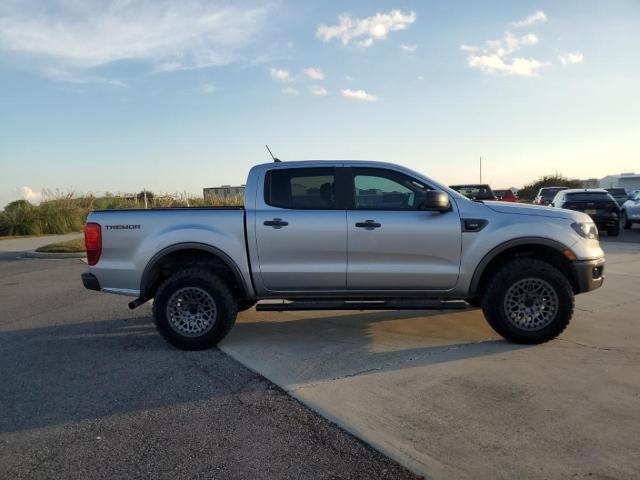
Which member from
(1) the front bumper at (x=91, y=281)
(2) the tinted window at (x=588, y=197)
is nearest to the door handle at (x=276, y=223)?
(1) the front bumper at (x=91, y=281)

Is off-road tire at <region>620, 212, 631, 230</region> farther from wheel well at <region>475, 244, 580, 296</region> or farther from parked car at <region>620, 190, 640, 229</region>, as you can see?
wheel well at <region>475, 244, 580, 296</region>

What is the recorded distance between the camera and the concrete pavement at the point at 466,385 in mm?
3252

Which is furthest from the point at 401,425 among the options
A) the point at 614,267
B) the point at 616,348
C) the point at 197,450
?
the point at 614,267

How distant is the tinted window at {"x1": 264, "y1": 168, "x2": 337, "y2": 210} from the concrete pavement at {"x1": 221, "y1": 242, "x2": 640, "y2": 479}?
1533 mm

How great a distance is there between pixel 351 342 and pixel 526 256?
2.12 metres

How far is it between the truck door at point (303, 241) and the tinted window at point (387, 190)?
0.21 meters

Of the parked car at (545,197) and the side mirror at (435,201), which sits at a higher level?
the parked car at (545,197)

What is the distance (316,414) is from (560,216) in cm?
341

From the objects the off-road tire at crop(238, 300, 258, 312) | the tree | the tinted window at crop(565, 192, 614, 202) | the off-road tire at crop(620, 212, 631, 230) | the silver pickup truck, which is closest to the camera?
the silver pickup truck

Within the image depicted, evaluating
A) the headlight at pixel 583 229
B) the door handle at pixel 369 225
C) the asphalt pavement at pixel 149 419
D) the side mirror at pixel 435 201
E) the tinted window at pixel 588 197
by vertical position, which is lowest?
the asphalt pavement at pixel 149 419

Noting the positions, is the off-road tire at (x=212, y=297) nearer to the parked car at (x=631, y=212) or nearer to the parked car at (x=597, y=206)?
the parked car at (x=597, y=206)

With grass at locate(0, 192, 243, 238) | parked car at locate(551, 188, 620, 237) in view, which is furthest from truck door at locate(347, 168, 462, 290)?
grass at locate(0, 192, 243, 238)

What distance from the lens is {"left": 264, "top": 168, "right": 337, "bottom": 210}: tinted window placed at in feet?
18.5

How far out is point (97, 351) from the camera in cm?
563
